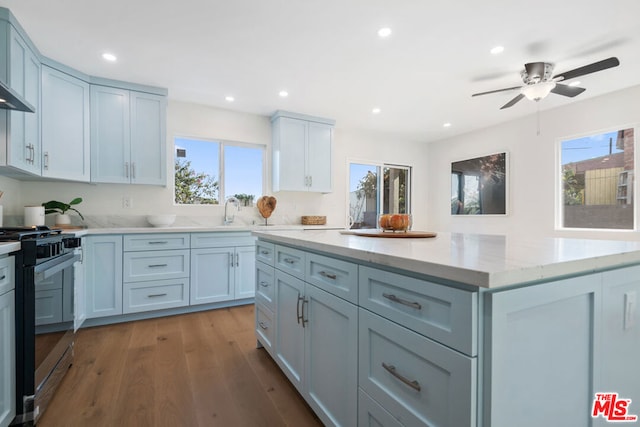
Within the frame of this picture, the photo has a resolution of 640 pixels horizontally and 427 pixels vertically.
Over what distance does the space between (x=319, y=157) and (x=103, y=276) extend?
295 centimetres

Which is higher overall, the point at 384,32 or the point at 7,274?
the point at 384,32

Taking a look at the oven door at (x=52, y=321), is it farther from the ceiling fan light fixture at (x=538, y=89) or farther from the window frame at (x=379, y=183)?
the ceiling fan light fixture at (x=538, y=89)

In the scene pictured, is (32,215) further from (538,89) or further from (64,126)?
(538,89)

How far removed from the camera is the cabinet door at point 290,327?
159cm

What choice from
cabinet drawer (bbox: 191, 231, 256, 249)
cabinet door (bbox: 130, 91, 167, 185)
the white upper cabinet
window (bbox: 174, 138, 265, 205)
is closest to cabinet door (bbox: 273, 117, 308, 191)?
the white upper cabinet

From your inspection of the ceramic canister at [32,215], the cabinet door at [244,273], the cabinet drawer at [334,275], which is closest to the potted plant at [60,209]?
the ceramic canister at [32,215]

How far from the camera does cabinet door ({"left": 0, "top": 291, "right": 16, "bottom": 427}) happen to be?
4.40 ft

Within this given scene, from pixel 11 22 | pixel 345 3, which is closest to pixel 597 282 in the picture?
pixel 345 3

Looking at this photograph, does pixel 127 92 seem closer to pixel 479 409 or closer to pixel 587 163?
pixel 479 409

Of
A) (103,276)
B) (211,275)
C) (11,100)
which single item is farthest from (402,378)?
(103,276)

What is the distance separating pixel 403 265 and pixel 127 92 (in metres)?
3.63

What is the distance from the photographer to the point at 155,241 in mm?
3100

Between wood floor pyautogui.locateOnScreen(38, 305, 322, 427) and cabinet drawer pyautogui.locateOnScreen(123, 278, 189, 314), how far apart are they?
12.4 inches

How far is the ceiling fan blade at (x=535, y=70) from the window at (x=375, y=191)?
2.82 m
